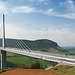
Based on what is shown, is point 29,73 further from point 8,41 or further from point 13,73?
point 8,41

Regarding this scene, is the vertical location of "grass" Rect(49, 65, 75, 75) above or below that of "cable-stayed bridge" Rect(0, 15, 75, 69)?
below

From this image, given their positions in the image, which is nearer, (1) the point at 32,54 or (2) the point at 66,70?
(2) the point at 66,70

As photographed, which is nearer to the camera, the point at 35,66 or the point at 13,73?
the point at 13,73

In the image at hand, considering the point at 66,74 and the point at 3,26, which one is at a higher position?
the point at 3,26

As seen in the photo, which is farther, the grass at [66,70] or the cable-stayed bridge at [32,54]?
the cable-stayed bridge at [32,54]

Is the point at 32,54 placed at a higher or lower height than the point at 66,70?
higher

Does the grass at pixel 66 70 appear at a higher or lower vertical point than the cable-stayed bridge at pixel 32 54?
lower

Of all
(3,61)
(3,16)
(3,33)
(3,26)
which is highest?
(3,16)

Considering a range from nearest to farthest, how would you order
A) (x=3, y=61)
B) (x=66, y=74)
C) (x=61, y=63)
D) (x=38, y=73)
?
Result: 1. (x=66, y=74)
2. (x=38, y=73)
3. (x=61, y=63)
4. (x=3, y=61)

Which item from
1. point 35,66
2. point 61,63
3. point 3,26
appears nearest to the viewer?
point 61,63

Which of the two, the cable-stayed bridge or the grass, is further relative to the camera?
the cable-stayed bridge

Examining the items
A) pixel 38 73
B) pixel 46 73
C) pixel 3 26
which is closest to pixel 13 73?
pixel 38 73
